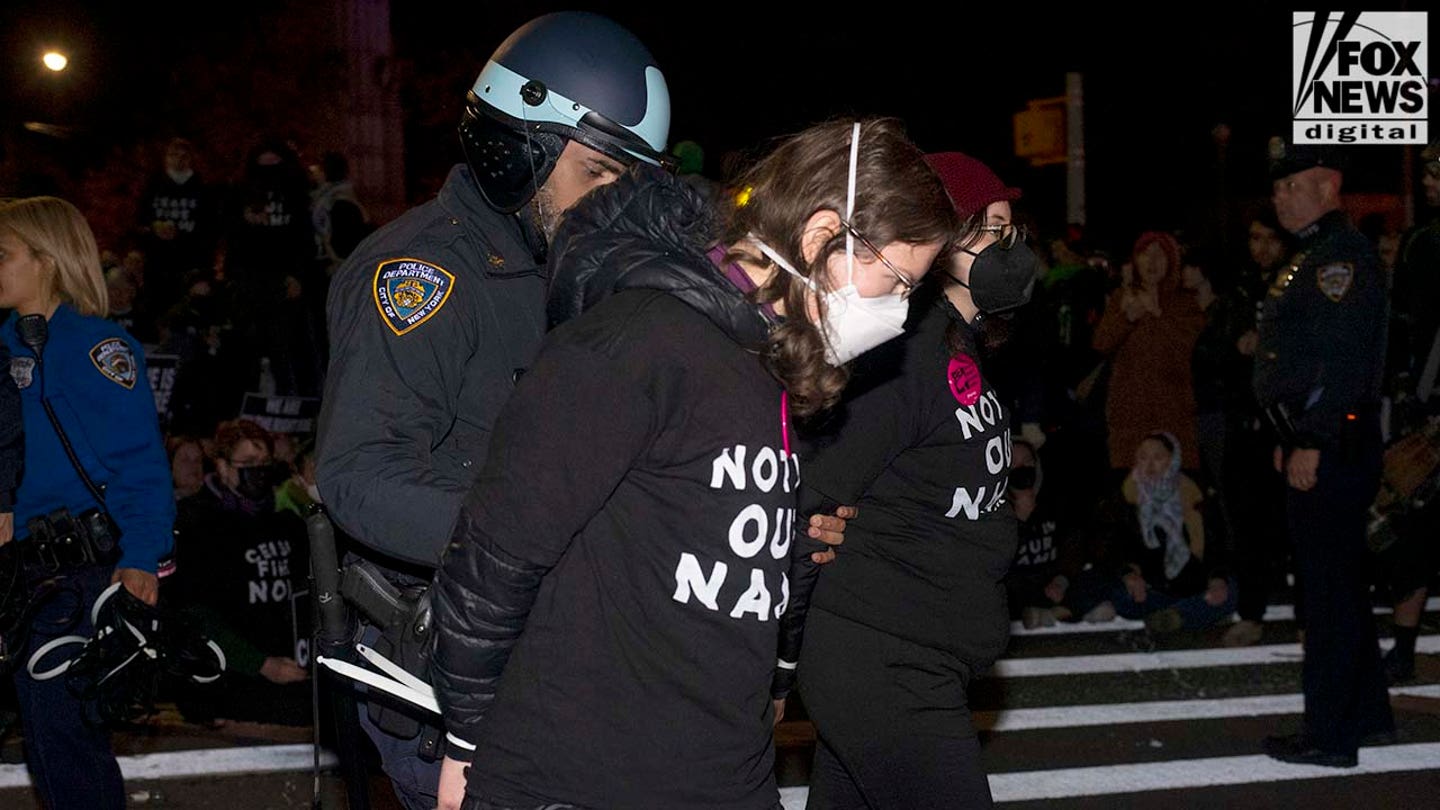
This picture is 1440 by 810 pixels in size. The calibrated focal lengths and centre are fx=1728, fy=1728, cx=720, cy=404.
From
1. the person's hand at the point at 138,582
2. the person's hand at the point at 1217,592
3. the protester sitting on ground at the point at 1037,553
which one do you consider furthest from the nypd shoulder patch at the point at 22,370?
the person's hand at the point at 1217,592

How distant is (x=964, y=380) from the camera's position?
4.04m

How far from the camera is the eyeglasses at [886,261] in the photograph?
260 cm

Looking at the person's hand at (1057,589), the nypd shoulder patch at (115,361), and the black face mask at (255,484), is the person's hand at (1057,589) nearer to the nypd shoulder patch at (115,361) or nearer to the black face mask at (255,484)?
the black face mask at (255,484)

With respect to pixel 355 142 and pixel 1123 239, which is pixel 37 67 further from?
pixel 1123 239

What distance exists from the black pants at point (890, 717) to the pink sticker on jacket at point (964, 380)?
58 cm

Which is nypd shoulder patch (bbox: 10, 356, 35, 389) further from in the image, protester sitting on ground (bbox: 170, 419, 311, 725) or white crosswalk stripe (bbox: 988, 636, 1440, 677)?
white crosswalk stripe (bbox: 988, 636, 1440, 677)

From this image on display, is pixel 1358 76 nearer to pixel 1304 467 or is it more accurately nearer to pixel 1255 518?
pixel 1255 518

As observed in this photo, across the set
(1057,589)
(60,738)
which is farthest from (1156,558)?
(60,738)

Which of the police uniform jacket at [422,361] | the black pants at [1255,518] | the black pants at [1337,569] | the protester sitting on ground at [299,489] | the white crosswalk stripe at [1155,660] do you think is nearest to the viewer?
the police uniform jacket at [422,361]

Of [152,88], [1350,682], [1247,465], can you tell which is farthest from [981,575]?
[152,88]

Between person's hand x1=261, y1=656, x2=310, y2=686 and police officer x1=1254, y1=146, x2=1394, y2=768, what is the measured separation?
4254 mm

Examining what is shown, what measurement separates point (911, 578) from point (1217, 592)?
6046 millimetres

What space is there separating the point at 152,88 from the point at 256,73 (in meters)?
3.88

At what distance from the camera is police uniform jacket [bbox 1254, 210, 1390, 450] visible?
6543mm
